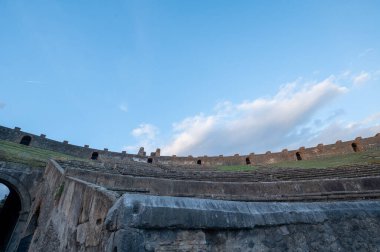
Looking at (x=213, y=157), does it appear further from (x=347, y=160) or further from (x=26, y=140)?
(x=26, y=140)

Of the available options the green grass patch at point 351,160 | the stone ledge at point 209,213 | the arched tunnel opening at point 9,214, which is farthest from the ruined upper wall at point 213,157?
Result: the stone ledge at point 209,213

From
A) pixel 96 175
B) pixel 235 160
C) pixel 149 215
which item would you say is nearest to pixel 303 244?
pixel 149 215

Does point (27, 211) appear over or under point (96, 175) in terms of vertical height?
under

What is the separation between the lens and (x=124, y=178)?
7555 millimetres

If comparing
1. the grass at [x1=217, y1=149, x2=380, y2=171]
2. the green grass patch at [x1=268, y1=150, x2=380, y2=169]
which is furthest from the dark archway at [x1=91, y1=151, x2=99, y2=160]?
the green grass patch at [x1=268, y1=150, x2=380, y2=169]

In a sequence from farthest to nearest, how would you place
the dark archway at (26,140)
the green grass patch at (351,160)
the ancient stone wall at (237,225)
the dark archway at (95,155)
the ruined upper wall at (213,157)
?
the dark archway at (95,155) < the dark archway at (26,140) < the ruined upper wall at (213,157) < the green grass patch at (351,160) < the ancient stone wall at (237,225)

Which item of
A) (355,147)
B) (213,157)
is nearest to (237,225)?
(213,157)

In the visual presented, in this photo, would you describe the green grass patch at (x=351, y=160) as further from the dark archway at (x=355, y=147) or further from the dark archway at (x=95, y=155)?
the dark archway at (x=95, y=155)

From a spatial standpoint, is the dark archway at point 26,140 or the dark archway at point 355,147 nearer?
the dark archway at point 355,147

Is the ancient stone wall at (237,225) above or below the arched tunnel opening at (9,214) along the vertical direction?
below

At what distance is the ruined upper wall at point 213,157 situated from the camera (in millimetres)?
19672

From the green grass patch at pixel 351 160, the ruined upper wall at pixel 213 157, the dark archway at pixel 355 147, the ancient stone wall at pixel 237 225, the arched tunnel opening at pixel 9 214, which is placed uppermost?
the ruined upper wall at pixel 213 157

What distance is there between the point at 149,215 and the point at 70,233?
2490mm

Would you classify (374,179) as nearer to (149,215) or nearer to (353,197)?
(353,197)
